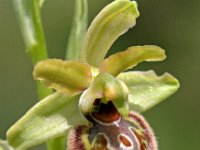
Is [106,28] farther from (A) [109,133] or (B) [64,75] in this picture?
(A) [109,133]

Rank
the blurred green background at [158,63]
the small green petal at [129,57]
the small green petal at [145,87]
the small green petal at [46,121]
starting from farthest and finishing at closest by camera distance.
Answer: the blurred green background at [158,63] < the small green petal at [145,87] < the small green petal at [129,57] < the small green petal at [46,121]

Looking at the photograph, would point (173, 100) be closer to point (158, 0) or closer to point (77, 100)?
point (158, 0)

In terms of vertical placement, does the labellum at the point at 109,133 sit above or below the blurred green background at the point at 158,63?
above

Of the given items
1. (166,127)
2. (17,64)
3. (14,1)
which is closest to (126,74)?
(14,1)

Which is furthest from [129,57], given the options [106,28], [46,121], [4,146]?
[4,146]

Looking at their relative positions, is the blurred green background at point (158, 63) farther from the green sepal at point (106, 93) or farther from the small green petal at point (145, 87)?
the green sepal at point (106, 93)

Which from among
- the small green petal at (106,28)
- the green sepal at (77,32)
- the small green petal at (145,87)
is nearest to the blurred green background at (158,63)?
the green sepal at (77,32)

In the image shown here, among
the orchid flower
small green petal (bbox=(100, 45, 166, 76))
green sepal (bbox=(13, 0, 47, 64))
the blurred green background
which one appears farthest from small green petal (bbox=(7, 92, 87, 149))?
the blurred green background
